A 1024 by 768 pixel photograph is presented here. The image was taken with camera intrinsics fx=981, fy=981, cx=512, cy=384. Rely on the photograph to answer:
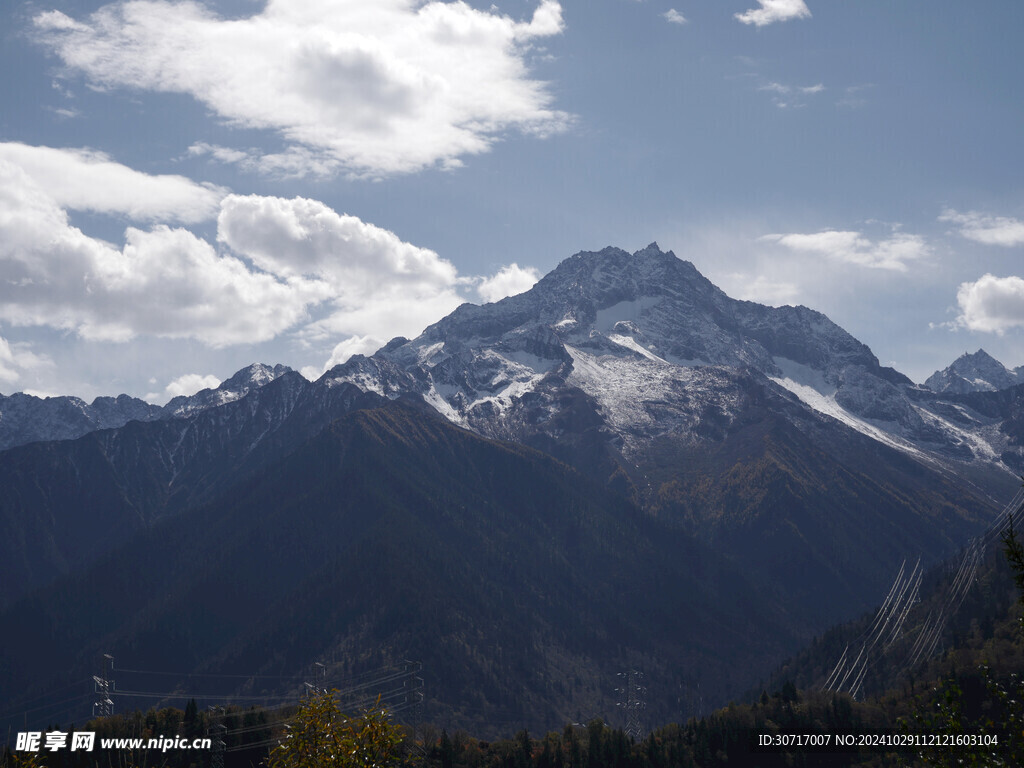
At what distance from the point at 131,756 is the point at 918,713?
180 meters

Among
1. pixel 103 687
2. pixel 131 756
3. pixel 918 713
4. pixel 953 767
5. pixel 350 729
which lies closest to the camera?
pixel 918 713

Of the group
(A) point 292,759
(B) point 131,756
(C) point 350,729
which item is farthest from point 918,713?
(B) point 131,756

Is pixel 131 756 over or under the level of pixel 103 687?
under

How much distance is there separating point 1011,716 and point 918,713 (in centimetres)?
508

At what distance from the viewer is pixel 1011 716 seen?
5325 cm

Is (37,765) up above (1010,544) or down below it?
below

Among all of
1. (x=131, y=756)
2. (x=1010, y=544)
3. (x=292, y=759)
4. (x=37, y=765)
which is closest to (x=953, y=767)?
(x=1010, y=544)

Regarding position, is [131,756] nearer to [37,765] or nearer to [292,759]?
[37,765]

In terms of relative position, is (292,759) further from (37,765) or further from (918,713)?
(918,713)

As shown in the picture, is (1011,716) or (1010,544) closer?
(1010,544)

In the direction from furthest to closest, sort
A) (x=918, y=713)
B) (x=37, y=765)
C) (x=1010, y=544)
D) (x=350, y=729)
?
(x=37, y=765)
(x=350, y=729)
(x=918, y=713)
(x=1010, y=544)

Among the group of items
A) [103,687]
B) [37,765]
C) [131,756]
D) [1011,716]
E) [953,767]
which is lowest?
[131,756]

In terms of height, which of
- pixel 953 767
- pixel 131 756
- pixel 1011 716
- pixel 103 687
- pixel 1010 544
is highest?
pixel 1010 544

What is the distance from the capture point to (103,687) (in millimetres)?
174375
